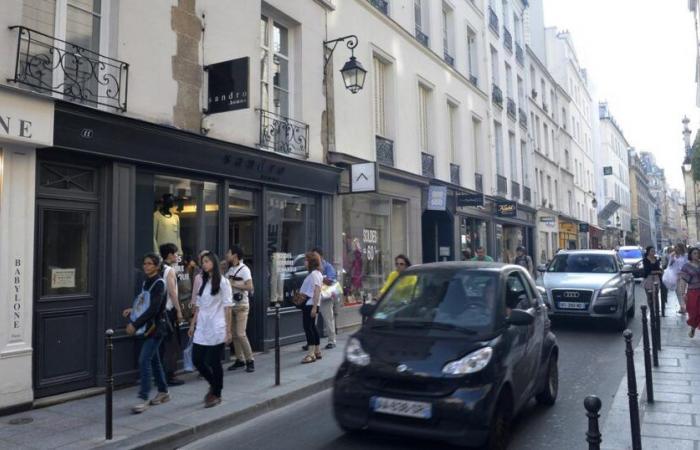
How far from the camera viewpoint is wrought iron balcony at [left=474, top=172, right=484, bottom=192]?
1989 centimetres

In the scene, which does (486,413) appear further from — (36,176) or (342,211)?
(342,211)

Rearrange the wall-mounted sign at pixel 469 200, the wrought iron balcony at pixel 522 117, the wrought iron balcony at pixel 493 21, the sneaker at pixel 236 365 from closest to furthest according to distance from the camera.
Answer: the sneaker at pixel 236 365 → the wall-mounted sign at pixel 469 200 → the wrought iron balcony at pixel 493 21 → the wrought iron balcony at pixel 522 117

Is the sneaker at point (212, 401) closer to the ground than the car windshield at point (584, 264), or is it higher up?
closer to the ground

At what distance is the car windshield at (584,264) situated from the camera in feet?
39.4

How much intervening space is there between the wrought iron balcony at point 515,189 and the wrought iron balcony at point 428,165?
896 cm

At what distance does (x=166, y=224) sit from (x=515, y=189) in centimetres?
1962

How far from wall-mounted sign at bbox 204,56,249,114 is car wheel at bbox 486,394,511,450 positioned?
564 cm

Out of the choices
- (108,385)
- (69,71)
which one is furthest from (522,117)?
(108,385)

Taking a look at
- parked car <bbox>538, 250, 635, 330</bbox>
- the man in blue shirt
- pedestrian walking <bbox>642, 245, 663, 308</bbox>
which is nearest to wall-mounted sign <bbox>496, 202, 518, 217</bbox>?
pedestrian walking <bbox>642, 245, 663, 308</bbox>

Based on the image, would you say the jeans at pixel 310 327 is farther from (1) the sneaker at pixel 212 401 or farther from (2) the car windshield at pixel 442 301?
(2) the car windshield at pixel 442 301

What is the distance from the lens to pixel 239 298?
25.6 feet

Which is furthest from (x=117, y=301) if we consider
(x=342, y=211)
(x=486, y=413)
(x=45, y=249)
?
(x=342, y=211)

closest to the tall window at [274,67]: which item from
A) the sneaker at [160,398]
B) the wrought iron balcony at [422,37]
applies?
the sneaker at [160,398]

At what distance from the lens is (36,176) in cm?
628
